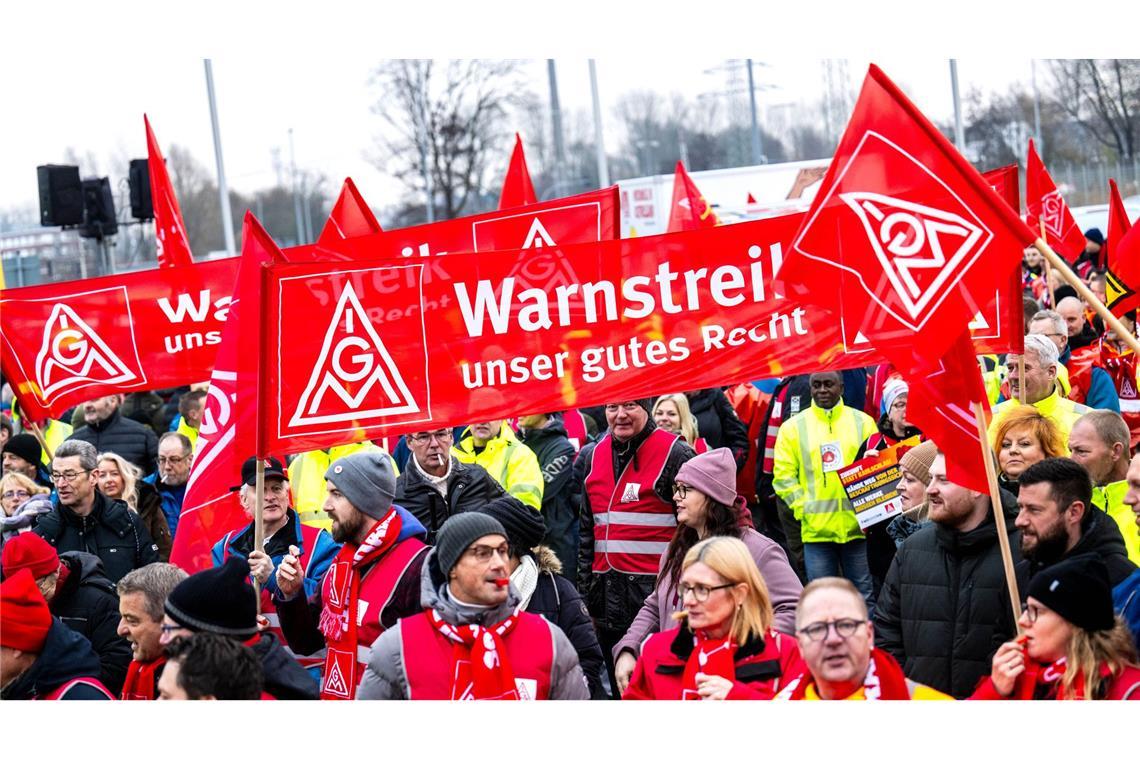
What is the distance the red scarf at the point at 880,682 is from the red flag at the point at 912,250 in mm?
1000

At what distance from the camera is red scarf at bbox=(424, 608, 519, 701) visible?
4.66 m

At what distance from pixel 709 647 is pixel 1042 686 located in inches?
40.6

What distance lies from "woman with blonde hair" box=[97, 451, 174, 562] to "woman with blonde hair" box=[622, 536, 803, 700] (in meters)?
4.16

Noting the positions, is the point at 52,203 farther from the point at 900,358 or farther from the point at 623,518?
the point at 900,358

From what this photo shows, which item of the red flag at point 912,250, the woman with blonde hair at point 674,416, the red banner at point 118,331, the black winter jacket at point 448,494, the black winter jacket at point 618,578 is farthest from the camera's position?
the woman with blonde hair at point 674,416

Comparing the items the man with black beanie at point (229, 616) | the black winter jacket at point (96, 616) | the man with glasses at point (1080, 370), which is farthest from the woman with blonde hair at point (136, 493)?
the man with glasses at point (1080, 370)

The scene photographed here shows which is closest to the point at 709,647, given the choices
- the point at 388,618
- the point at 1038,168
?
the point at 388,618

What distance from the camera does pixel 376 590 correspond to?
18.9ft

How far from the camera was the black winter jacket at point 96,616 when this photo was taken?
611cm

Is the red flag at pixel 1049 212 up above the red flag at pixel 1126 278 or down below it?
above

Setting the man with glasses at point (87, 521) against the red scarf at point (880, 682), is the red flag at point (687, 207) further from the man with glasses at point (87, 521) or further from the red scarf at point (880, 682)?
the red scarf at point (880, 682)

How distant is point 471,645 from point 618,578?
8.17 ft

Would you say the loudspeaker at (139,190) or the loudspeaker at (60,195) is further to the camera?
the loudspeaker at (139,190)

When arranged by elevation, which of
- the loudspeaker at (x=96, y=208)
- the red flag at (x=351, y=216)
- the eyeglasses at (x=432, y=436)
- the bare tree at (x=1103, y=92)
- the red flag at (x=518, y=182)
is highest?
the bare tree at (x=1103, y=92)
